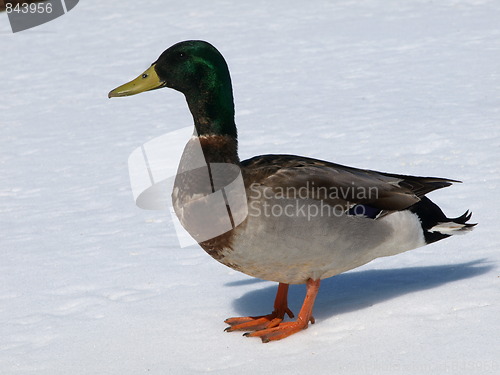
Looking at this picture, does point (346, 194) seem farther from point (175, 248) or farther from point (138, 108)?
point (138, 108)

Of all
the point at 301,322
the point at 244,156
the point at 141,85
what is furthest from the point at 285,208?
the point at 244,156

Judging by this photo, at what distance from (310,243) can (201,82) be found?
873mm

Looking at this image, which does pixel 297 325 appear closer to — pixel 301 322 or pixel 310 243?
pixel 301 322

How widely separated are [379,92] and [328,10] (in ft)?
13.0

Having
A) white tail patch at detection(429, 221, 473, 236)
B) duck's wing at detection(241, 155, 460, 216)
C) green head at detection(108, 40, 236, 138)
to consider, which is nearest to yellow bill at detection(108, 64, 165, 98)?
green head at detection(108, 40, 236, 138)

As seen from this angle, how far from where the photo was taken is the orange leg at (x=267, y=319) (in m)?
3.76

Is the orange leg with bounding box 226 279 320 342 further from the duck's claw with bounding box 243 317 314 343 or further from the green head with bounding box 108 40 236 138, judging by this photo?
the green head with bounding box 108 40 236 138

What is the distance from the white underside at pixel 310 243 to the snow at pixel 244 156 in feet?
0.94

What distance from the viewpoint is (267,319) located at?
3.88 meters

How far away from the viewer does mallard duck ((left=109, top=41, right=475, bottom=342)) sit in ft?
11.2

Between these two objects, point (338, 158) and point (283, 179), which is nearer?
point (283, 179)

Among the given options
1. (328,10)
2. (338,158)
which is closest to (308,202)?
(338,158)

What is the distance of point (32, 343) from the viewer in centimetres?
378

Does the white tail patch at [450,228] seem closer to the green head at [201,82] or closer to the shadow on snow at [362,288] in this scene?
the shadow on snow at [362,288]
